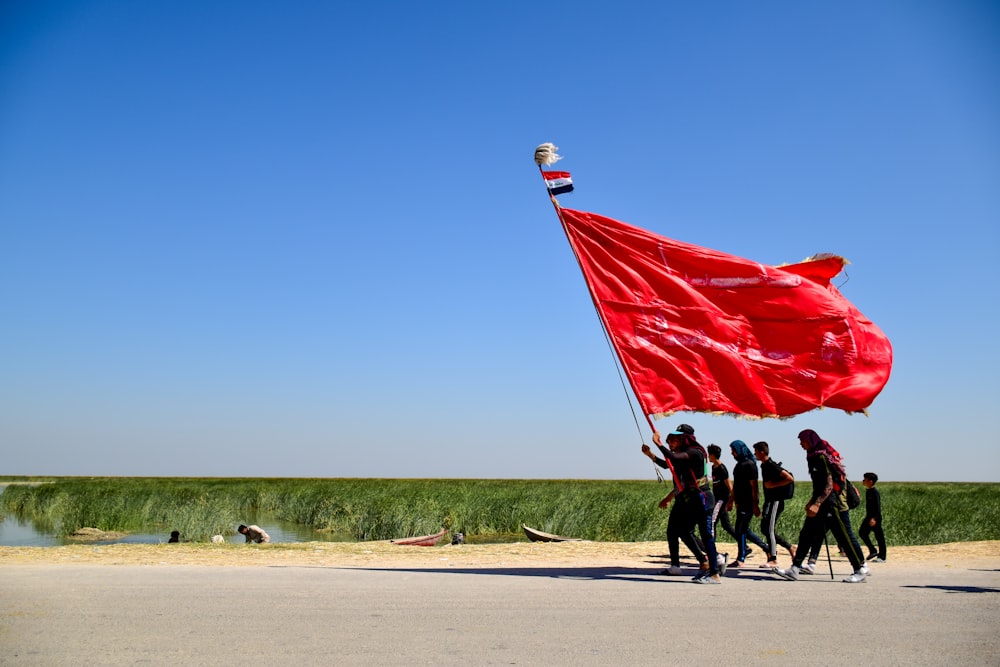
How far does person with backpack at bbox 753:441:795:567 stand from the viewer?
1093cm

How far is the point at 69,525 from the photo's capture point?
68.3 feet

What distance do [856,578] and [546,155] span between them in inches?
264

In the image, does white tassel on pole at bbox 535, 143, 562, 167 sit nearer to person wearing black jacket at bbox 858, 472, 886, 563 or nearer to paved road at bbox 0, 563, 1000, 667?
paved road at bbox 0, 563, 1000, 667

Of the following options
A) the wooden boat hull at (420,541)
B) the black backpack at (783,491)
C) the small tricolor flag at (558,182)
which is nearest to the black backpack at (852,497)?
the black backpack at (783,491)

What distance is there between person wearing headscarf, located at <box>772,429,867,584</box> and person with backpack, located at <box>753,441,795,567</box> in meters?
0.78

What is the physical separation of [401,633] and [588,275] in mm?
5689

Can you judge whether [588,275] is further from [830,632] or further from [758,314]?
[830,632]

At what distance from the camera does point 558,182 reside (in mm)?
10875

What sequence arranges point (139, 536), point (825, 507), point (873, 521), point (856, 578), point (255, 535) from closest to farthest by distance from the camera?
1. point (856, 578)
2. point (825, 507)
3. point (873, 521)
4. point (255, 535)
5. point (139, 536)

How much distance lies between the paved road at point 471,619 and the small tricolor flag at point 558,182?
5122 millimetres

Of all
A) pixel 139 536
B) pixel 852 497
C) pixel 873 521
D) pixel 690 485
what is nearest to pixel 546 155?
pixel 690 485

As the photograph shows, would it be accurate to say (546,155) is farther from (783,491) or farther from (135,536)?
(135,536)

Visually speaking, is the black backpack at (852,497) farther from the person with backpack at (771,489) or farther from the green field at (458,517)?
the green field at (458,517)

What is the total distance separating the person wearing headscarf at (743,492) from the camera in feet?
36.0
